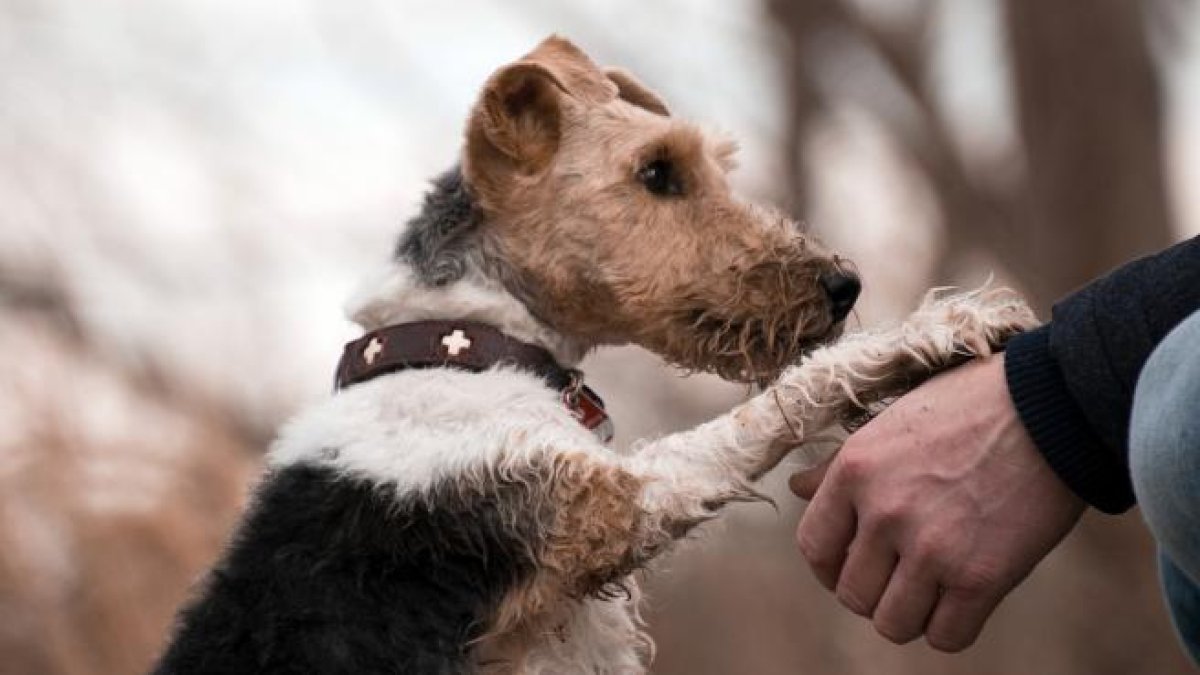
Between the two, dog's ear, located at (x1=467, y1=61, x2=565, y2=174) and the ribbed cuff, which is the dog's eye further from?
the ribbed cuff

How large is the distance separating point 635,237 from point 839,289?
514 mm

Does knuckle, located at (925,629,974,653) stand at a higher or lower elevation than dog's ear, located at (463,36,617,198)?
lower

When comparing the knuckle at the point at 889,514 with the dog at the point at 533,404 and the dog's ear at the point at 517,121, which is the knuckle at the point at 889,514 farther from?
the dog's ear at the point at 517,121

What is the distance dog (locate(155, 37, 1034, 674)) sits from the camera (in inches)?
117

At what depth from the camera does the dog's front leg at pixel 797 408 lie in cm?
279

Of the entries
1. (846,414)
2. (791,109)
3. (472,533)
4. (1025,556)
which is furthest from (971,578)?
(791,109)

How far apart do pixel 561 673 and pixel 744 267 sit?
39.7 inches

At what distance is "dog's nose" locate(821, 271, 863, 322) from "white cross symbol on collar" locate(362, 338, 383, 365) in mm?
983

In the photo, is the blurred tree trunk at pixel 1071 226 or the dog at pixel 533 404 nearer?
the dog at pixel 533 404

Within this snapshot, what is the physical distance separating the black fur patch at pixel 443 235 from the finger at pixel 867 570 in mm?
1439

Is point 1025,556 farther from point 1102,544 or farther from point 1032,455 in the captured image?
point 1102,544

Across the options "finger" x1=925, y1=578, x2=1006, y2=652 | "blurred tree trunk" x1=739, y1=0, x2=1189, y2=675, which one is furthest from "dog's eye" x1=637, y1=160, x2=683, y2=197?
"blurred tree trunk" x1=739, y1=0, x2=1189, y2=675

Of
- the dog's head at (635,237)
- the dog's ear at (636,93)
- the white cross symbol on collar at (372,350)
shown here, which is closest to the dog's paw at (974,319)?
the dog's head at (635,237)

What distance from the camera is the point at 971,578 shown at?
2264 mm
